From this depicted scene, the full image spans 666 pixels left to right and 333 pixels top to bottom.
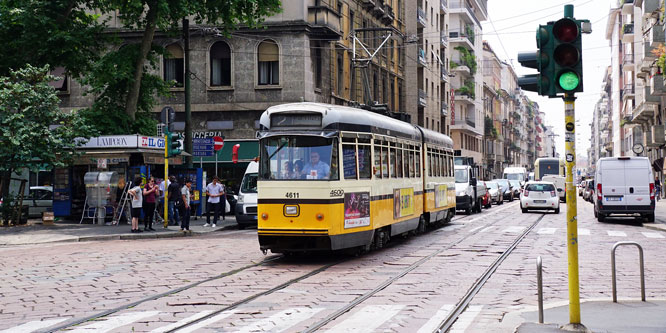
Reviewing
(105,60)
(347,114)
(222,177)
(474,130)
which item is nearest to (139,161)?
(105,60)

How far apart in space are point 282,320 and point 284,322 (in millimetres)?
113

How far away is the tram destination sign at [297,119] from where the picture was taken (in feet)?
45.6

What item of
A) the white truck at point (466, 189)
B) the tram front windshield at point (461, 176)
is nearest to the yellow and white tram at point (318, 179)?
the white truck at point (466, 189)

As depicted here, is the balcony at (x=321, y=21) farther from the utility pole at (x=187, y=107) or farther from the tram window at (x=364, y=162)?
the tram window at (x=364, y=162)

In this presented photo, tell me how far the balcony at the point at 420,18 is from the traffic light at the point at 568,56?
5313 centimetres

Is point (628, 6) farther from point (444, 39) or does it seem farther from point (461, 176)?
point (461, 176)

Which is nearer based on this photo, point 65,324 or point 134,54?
point 65,324

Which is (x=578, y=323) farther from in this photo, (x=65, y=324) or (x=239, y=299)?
(x=65, y=324)

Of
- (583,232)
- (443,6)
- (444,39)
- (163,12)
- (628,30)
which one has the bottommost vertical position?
(583,232)

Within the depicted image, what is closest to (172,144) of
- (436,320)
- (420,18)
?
(436,320)

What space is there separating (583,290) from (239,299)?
475 centimetres

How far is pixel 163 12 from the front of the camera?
86.0 feet

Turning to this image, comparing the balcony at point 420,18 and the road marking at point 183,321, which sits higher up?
the balcony at point 420,18

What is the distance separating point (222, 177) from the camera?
122 feet
